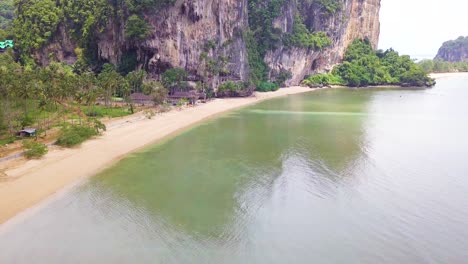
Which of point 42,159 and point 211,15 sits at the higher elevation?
point 211,15

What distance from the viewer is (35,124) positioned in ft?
125

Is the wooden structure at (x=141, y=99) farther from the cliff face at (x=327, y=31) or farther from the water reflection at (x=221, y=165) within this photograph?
the cliff face at (x=327, y=31)

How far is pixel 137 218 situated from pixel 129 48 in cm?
4952

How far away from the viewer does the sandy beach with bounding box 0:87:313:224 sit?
23.0 metres

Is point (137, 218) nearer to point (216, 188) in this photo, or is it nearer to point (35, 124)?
point (216, 188)

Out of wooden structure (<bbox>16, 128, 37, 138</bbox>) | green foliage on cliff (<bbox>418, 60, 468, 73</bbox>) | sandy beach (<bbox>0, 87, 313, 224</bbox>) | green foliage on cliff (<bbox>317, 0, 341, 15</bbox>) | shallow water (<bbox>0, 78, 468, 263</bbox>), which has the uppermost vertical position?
green foliage on cliff (<bbox>317, 0, 341, 15</bbox>)

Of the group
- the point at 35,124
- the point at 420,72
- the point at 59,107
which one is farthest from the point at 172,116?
the point at 420,72

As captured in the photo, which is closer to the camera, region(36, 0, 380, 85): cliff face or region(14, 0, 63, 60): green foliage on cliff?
region(36, 0, 380, 85): cliff face

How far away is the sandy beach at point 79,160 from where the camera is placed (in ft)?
75.5

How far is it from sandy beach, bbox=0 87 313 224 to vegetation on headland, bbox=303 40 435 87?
207 feet

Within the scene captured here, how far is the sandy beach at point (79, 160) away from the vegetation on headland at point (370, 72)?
207 ft

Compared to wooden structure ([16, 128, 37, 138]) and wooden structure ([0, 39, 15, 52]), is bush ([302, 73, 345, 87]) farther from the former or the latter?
wooden structure ([16, 128, 37, 138])

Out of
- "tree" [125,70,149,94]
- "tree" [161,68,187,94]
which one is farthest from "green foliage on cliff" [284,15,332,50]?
"tree" [125,70,149,94]

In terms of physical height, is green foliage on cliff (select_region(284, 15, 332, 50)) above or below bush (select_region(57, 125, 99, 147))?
above
